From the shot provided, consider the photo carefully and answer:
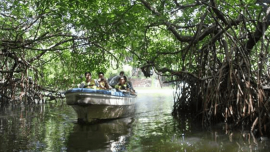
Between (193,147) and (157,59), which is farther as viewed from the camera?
(157,59)

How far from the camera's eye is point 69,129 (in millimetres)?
7855

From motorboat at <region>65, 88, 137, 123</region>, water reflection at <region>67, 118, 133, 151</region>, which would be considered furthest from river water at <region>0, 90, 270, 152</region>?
motorboat at <region>65, 88, 137, 123</region>

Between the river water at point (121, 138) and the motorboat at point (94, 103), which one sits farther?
the motorboat at point (94, 103)

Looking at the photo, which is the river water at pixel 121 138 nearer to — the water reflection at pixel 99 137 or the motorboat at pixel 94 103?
the water reflection at pixel 99 137

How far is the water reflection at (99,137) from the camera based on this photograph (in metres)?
5.70

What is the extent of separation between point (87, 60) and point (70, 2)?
4.85m

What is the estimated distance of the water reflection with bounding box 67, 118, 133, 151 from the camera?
5699 mm

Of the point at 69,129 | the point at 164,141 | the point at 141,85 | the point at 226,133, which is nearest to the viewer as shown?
the point at 164,141

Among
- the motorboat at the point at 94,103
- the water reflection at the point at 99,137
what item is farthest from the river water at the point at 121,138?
the motorboat at the point at 94,103

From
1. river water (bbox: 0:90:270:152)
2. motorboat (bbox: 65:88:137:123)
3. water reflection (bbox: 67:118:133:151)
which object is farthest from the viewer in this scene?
motorboat (bbox: 65:88:137:123)

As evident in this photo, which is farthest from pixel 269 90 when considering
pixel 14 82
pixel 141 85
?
pixel 141 85

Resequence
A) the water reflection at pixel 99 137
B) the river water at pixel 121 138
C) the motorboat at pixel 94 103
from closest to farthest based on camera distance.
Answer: the river water at pixel 121 138 < the water reflection at pixel 99 137 < the motorboat at pixel 94 103

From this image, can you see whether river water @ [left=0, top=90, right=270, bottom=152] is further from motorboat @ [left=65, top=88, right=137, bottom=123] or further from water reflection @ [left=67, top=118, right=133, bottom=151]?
motorboat @ [left=65, top=88, right=137, bottom=123]

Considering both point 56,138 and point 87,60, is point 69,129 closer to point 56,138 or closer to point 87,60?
point 56,138
